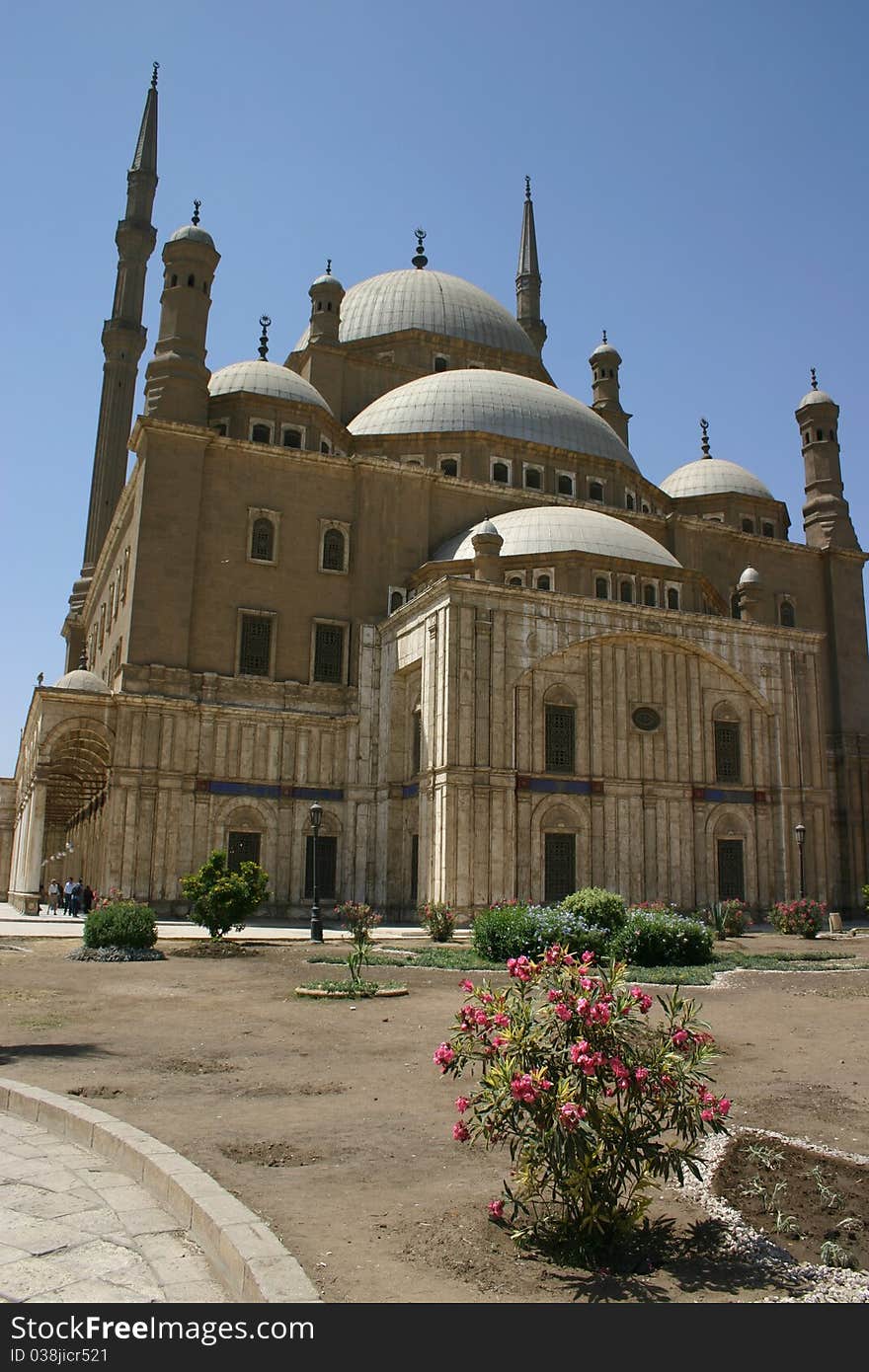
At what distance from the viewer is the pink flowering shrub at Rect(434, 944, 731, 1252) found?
4.27 meters

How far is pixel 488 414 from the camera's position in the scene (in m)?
36.8

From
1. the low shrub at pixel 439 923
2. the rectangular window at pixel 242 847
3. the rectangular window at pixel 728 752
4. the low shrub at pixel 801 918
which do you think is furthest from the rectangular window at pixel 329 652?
the low shrub at pixel 801 918

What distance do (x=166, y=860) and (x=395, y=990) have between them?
16.4 m

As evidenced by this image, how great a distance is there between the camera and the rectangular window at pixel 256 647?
30.7m

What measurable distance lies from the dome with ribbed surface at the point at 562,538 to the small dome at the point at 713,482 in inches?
434

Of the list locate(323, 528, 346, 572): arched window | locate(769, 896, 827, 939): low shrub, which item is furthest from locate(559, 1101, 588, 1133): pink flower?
locate(323, 528, 346, 572): arched window

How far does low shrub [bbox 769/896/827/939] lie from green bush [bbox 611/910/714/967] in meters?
8.31

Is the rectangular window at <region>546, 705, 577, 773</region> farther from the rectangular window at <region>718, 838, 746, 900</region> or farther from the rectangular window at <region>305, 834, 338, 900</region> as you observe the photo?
the rectangular window at <region>305, 834, 338, 900</region>

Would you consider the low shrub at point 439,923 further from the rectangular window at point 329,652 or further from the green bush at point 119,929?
the rectangular window at point 329,652

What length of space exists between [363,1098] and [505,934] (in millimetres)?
9537

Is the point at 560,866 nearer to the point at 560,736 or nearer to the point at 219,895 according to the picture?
the point at 560,736

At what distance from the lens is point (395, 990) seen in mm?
13258
